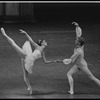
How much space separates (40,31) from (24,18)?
2083 millimetres

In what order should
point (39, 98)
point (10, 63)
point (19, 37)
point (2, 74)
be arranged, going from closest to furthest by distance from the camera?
point (39, 98) → point (2, 74) → point (10, 63) → point (19, 37)

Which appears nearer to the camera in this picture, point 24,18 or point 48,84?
Result: point 48,84

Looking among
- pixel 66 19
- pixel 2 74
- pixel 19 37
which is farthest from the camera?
pixel 66 19

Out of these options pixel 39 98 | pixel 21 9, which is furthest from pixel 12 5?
pixel 39 98

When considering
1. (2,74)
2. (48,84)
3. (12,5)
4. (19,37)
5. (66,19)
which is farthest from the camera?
(66,19)

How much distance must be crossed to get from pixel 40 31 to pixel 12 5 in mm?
2294

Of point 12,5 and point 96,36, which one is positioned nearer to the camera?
point 96,36

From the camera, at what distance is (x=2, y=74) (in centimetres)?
1260

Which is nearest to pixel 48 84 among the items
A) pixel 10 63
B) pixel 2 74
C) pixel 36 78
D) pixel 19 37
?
A: pixel 36 78

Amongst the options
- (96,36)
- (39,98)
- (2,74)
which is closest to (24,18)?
(96,36)

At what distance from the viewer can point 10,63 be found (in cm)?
1397

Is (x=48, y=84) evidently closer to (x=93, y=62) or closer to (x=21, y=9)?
(x=93, y=62)

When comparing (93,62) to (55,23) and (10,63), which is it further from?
(55,23)

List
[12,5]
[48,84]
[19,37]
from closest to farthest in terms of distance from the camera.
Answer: [48,84] < [19,37] < [12,5]
